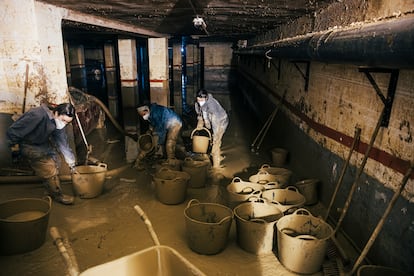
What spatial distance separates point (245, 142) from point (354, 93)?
5.38m

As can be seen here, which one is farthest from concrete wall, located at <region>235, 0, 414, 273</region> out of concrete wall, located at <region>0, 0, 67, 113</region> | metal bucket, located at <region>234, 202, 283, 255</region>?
concrete wall, located at <region>0, 0, 67, 113</region>

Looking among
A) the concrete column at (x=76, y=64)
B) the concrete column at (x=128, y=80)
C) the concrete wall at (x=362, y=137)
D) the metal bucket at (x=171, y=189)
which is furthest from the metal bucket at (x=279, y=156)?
the concrete column at (x=76, y=64)

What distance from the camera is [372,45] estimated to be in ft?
7.84

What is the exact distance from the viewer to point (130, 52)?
11.7 meters

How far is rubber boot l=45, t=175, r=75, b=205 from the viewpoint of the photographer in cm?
496

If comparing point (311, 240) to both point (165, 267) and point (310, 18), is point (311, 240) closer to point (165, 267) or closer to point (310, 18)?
point (165, 267)

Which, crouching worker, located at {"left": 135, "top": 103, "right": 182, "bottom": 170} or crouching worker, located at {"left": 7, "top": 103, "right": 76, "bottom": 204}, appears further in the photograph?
crouching worker, located at {"left": 135, "top": 103, "right": 182, "bottom": 170}

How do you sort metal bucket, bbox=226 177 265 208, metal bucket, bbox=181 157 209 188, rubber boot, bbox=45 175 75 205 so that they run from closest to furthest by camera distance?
metal bucket, bbox=226 177 265 208 → rubber boot, bbox=45 175 75 205 → metal bucket, bbox=181 157 209 188

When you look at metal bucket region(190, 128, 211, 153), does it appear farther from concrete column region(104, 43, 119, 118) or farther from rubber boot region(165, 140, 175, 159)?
concrete column region(104, 43, 119, 118)

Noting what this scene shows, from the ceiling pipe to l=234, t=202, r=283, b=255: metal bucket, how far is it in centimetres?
210

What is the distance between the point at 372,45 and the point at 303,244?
219 cm

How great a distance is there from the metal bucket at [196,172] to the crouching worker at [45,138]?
2045mm

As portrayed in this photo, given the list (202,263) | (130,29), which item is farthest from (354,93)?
(130,29)

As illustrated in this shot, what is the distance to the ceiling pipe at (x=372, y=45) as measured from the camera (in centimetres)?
201
